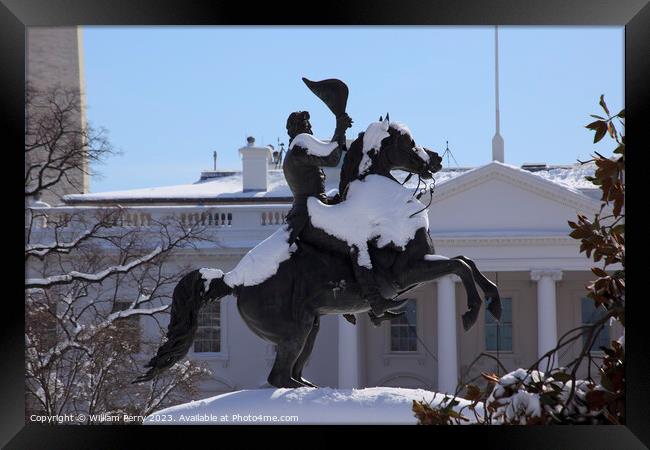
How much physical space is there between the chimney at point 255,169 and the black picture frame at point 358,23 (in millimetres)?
40134

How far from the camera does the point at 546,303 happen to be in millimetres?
45469

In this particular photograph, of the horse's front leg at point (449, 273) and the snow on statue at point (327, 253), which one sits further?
the snow on statue at point (327, 253)

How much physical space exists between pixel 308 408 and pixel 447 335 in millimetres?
35559

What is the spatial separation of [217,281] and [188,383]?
19.3 meters

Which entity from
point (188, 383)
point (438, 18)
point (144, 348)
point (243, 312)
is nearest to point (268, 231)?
point (144, 348)

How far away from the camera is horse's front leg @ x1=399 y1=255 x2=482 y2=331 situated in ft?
32.3

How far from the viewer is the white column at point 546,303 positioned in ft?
148

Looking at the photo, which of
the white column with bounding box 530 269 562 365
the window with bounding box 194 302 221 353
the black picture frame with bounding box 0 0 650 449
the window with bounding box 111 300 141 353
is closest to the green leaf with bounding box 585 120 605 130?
the black picture frame with bounding box 0 0 650 449

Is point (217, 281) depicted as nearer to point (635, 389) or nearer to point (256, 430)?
point (256, 430)

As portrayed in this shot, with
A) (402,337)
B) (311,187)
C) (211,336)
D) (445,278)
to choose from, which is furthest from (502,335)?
(311,187)

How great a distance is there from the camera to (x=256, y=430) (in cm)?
667

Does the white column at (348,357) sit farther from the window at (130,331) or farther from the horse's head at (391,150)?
the horse's head at (391,150)

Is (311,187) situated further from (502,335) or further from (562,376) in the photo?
(502,335)

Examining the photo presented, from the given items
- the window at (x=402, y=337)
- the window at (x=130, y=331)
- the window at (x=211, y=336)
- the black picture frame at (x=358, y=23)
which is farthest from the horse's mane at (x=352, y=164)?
the window at (x=402, y=337)
